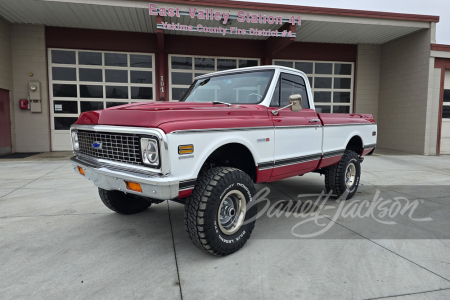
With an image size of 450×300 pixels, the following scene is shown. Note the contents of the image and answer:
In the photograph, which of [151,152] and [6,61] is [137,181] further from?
[6,61]

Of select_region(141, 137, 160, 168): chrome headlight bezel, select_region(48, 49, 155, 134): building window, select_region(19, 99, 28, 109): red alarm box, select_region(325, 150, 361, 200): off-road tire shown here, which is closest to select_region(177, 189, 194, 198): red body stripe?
select_region(141, 137, 160, 168): chrome headlight bezel

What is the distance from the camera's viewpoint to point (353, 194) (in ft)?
15.7

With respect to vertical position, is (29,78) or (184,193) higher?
(29,78)

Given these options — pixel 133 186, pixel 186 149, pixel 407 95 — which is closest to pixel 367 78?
pixel 407 95

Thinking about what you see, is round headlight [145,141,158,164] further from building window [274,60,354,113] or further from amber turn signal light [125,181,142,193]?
building window [274,60,354,113]

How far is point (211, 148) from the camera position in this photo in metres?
2.57

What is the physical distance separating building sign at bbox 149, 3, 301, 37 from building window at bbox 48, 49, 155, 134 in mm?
2482

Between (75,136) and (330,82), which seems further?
(330,82)

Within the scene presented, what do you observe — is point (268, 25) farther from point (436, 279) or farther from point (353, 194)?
point (436, 279)

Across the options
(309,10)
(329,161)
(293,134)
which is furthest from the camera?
(309,10)

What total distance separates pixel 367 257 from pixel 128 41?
1112cm

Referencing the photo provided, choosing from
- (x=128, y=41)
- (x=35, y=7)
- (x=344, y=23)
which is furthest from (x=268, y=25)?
(x=35, y=7)

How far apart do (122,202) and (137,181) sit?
1649mm

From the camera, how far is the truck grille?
248cm
